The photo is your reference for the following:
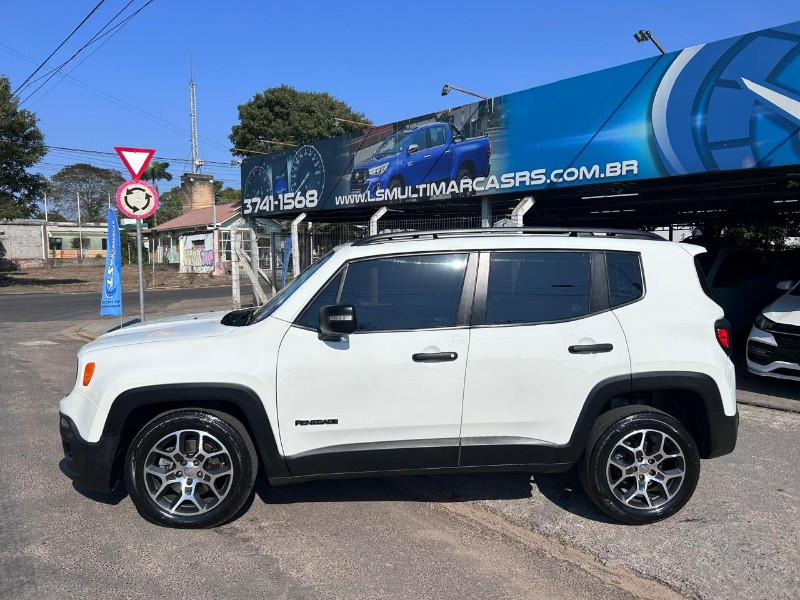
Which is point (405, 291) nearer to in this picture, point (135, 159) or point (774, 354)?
point (774, 354)

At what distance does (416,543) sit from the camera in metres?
3.63

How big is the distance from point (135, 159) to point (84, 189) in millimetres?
82698

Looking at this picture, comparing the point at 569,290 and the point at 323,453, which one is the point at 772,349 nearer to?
the point at 569,290

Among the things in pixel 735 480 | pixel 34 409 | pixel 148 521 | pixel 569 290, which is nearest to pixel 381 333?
pixel 569 290

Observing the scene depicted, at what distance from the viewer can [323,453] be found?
12.1ft

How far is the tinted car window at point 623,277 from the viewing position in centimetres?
395

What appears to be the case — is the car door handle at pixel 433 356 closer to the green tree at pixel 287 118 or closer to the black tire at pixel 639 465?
the black tire at pixel 639 465

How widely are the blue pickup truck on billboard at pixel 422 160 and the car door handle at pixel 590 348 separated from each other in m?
5.97

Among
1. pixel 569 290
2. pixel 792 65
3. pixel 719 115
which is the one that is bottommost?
pixel 569 290

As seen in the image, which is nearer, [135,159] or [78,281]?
[135,159]

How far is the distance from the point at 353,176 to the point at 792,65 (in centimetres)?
755

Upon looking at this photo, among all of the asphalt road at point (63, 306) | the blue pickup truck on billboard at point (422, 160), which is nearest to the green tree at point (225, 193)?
the asphalt road at point (63, 306)

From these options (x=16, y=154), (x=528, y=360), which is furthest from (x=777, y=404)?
(x=16, y=154)

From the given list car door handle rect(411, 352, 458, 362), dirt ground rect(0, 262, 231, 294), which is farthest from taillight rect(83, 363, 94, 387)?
dirt ground rect(0, 262, 231, 294)
